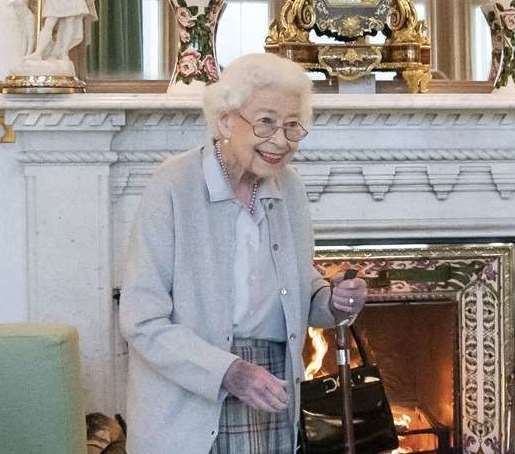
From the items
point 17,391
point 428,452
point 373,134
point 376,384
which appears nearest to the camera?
point 17,391

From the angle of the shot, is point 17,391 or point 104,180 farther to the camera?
point 104,180

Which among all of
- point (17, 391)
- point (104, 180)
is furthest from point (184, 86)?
point (17, 391)

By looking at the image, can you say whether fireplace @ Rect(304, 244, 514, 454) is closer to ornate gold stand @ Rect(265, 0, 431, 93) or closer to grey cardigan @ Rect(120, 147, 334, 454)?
ornate gold stand @ Rect(265, 0, 431, 93)

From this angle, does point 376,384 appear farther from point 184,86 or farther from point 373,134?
point 184,86

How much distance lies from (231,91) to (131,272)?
39 centimetres

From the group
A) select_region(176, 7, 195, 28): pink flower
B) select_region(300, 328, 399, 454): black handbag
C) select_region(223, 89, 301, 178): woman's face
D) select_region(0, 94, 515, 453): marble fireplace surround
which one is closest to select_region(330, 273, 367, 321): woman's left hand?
select_region(223, 89, 301, 178): woman's face

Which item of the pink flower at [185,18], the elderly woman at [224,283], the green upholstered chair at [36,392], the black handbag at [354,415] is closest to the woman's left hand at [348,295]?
the elderly woman at [224,283]

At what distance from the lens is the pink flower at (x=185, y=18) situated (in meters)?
3.32

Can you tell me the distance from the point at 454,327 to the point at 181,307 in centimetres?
174

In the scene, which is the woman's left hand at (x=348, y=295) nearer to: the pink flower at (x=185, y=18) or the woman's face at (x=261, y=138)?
the woman's face at (x=261, y=138)

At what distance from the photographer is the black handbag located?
3.00 m

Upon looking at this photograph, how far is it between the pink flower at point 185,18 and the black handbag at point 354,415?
104 cm

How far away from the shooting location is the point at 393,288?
11.7 feet

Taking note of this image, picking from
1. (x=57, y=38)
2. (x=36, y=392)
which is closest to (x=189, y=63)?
(x=57, y=38)
